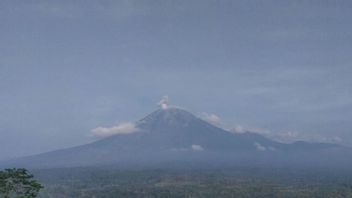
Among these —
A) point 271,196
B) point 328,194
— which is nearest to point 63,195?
point 271,196

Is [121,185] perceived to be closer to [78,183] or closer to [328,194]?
[78,183]

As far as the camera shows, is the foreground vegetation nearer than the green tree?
No

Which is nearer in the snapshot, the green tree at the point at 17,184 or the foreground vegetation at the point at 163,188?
the green tree at the point at 17,184

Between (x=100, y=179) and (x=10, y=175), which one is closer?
(x=10, y=175)

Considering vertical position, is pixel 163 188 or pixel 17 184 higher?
pixel 17 184

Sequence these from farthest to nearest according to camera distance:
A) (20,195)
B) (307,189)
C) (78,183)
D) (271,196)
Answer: (78,183) < (307,189) < (271,196) < (20,195)

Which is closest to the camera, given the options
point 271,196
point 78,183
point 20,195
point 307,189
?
point 20,195

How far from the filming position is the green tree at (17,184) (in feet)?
114

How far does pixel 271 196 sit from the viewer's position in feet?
439

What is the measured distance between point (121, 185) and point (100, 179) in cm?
2484

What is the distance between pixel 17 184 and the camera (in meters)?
35.1

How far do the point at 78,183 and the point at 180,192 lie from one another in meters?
47.6

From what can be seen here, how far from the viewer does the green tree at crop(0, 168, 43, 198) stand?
34625mm

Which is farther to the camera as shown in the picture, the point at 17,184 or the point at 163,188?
the point at 163,188
